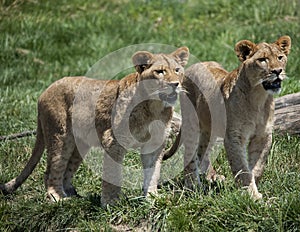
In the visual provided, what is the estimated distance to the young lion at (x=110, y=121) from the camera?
5477 mm

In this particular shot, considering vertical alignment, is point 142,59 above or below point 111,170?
above

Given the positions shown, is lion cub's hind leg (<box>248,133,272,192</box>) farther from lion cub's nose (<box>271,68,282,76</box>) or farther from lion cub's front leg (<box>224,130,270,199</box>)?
lion cub's nose (<box>271,68,282,76</box>)

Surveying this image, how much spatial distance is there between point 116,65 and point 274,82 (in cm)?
606

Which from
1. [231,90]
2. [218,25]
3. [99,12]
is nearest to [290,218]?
[231,90]

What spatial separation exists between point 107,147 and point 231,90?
116 cm

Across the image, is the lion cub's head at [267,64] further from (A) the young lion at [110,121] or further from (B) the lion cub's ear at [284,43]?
(A) the young lion at [110,121]

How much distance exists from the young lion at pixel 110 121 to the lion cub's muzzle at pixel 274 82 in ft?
2.27

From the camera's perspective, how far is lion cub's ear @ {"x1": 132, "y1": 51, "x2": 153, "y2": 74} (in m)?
5.47

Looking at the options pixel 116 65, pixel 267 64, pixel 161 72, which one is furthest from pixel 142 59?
pixel 116 65

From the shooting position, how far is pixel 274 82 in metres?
5.36

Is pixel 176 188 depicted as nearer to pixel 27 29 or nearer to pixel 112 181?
pixel 112 181

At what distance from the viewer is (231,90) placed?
574cm

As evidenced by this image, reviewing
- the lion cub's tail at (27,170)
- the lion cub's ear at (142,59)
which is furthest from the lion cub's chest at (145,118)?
the lion cub's tail at (27,170)

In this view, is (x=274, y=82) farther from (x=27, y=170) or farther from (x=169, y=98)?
(x=27, y=170)
